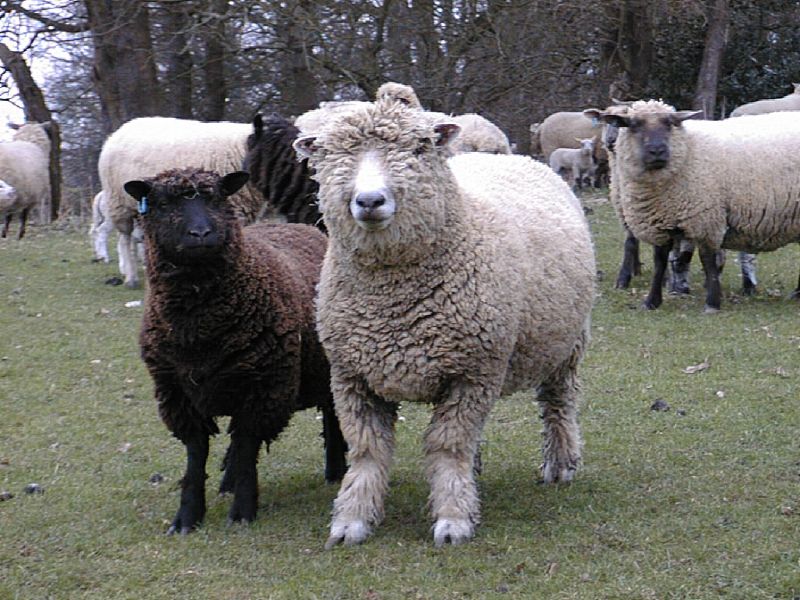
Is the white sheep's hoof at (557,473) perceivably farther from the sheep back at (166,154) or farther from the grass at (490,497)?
the sheep back at (166,154)

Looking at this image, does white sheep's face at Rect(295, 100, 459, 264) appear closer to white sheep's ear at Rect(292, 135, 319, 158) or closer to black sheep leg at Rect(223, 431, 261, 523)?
white sheep's ear at Rect(292, 135, 319, 158)

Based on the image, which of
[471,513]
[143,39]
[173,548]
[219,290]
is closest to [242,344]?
[219,290]

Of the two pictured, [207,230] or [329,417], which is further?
[329,417]

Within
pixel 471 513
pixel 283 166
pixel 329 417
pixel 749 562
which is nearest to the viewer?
pixel 749 562

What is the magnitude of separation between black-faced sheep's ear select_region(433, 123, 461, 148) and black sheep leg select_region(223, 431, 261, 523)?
1843 millimetres

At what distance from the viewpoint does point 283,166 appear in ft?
29.5

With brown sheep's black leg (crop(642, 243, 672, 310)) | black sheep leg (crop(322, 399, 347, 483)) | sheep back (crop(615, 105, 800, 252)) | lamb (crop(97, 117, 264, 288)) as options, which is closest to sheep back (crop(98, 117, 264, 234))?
lamb (crop(97, 117, 264, 288))

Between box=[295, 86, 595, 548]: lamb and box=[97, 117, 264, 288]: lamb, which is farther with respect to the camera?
box=[97, 117, 264, 288]: lamb

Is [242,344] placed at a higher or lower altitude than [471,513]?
higher

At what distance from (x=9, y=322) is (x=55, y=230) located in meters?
10.2

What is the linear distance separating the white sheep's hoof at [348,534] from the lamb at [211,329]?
68 cm

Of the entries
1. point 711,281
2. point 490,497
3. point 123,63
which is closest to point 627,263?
point 711,281

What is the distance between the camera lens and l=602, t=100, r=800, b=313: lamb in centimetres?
1127

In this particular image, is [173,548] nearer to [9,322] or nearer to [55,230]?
[9,322]
